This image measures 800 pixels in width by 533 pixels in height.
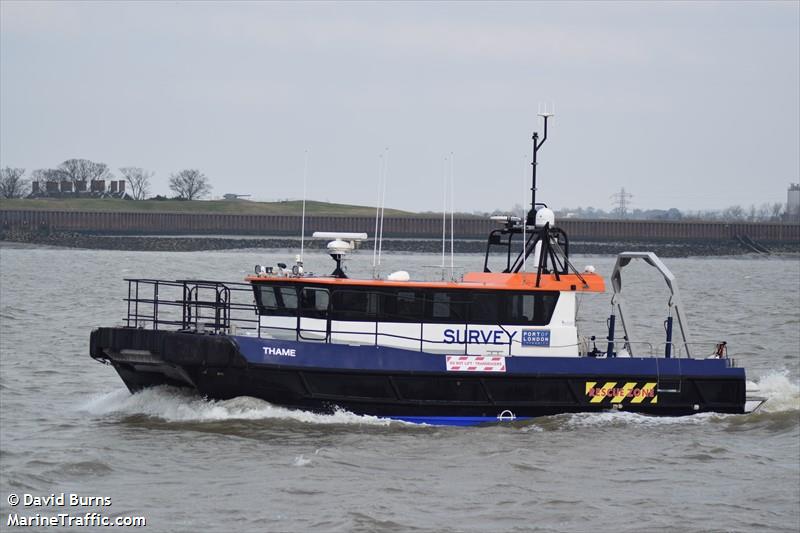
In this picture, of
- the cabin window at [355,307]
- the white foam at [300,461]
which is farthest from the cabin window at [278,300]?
the white foam at [300,461]

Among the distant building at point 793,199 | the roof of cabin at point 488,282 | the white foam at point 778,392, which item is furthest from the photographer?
the distant building at point 793,199

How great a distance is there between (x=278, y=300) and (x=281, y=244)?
6811cm

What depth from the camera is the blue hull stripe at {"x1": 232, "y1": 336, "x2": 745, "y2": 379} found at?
55.8 ft

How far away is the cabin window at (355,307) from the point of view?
17734 mm

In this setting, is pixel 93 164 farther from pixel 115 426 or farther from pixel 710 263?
pixel 115 426

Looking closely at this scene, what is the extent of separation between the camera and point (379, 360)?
56.3ft

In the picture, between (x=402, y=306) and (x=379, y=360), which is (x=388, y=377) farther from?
(x=402, y=306)

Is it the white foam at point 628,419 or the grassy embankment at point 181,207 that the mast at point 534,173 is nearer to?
the white foam at point 628,419

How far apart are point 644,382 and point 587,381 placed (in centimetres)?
93

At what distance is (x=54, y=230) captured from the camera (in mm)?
92625

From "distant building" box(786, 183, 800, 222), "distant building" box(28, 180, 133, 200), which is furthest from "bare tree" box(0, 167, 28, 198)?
"distant building" box(786, 183, 800, 222)

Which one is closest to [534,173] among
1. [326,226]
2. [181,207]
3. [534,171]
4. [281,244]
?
[534,171]

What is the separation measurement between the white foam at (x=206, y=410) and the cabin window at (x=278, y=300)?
1.43 m

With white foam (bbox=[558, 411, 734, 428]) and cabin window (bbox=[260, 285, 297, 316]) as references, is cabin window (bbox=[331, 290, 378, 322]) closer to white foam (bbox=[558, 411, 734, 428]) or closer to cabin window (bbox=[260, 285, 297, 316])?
cabin window (bbox=[260, 285, 297, 316])
